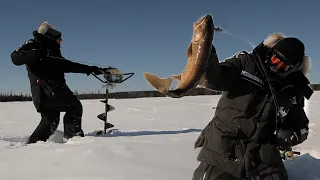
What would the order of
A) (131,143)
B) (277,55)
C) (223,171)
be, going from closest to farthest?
(277,55)
(223,171)
(131,143)

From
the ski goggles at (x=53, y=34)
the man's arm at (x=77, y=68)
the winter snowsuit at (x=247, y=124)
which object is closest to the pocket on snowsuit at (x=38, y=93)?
the man's arm at (x=77, y=68)

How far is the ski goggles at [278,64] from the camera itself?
8.95 feet

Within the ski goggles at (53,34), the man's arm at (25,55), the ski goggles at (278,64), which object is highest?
the ski goggles at (53,34)

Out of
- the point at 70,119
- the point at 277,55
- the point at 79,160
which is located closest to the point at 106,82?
the point at 70,119

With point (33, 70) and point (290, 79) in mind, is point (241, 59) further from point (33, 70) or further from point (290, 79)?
point (33, 70)

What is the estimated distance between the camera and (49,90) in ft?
18.1

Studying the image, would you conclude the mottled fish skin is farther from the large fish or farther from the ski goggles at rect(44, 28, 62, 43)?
the ski goggles at rect(44, 28, 62, 43)

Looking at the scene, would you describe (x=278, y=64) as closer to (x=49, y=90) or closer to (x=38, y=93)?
(x=49, y=90)

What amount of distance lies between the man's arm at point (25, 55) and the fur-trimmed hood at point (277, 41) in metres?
3.52

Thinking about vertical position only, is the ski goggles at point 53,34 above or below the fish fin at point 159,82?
above

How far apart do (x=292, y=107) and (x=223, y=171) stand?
797 mm

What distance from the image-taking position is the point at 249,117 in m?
2.85

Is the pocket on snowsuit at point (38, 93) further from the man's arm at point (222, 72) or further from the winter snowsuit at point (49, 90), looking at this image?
the man's arm at point (222, 72)

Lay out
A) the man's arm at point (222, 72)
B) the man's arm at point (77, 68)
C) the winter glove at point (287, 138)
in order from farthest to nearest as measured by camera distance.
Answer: the man's arm at point (77, 68) → the winter glove at point (287, 138) → the man's arm at point (222, 72)
